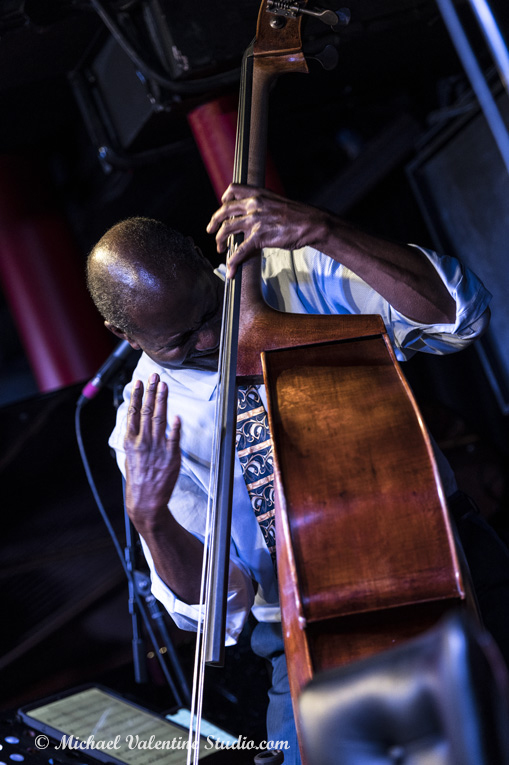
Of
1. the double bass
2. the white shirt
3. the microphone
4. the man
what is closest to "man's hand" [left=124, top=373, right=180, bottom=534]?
the man

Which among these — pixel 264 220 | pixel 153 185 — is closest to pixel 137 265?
pixel 264 220

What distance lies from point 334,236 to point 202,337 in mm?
439

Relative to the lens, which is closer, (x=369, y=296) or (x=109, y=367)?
(x=369, y=296)

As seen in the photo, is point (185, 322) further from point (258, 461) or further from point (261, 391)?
point (258, 461)

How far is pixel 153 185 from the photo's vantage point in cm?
445

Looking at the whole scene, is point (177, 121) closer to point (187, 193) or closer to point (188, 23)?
point (188, 23)

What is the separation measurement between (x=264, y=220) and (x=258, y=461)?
56 centimetres

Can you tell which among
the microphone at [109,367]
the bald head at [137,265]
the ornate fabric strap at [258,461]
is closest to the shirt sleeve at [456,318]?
the ornate fabric strap at [258,461]

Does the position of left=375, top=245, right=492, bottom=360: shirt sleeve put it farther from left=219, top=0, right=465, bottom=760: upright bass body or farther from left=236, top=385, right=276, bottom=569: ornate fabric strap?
left=236, top=385, right=276, bottom=569: ornate fabric strap

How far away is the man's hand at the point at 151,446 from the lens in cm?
→ 147

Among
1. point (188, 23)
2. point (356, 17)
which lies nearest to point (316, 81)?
point (356, 17)

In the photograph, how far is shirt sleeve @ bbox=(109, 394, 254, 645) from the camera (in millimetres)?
1801

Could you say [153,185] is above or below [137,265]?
below

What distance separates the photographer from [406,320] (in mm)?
1674
